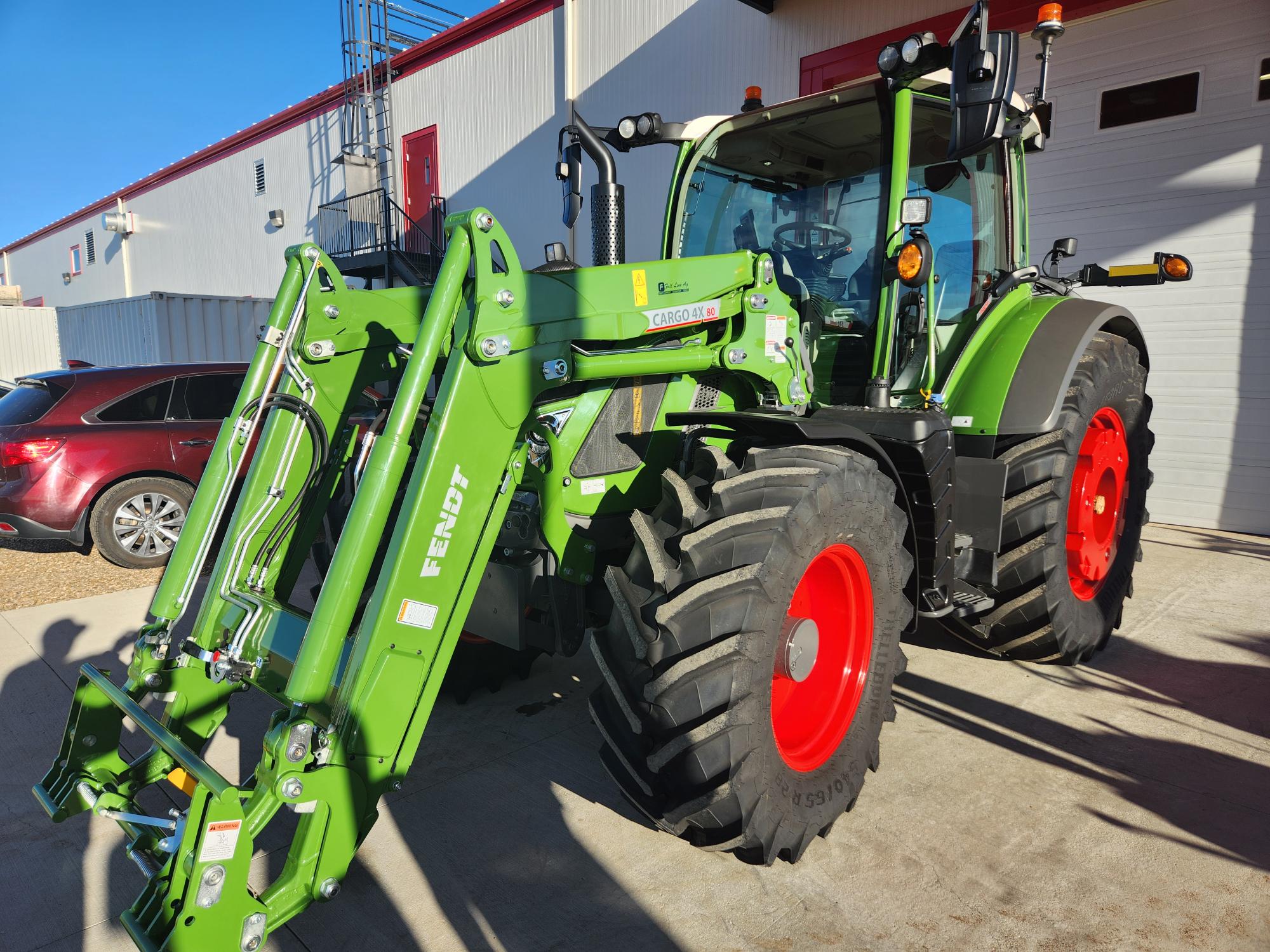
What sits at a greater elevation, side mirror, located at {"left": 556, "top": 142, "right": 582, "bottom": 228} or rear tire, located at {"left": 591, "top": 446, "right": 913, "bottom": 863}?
side mirror, located at {"left": 556, "top": 142, "right": 582, "bottom": 228}

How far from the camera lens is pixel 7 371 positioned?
2273 cm

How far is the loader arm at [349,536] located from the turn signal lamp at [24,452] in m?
4.64

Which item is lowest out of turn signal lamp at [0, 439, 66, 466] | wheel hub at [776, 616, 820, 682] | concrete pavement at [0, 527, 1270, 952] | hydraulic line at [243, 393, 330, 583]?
concrete pavement at [0, 527, 1270, 952]

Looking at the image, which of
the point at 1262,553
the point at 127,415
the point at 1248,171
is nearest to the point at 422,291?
the point at 127,415

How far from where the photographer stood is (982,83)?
8.52 ft

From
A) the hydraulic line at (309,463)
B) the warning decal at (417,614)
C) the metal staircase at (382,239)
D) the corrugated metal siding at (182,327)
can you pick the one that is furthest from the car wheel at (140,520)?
the corrugated metal siding at (182,327)

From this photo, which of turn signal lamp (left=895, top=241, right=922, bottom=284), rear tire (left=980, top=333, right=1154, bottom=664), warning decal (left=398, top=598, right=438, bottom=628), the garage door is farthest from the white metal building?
warning decal (left=398, top=598, right=438, bottom=628)

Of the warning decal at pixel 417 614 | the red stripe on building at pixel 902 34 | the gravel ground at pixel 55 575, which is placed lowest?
the gravel ground at pixel 55 575

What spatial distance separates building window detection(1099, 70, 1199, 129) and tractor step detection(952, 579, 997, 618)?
5854 mm

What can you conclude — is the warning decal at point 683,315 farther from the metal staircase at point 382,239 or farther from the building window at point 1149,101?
the metal staircase at point 382,239

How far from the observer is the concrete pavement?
94.1 inches

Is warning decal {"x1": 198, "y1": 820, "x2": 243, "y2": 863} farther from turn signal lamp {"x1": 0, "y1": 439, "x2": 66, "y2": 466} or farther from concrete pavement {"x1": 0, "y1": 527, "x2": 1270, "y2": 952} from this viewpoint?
turn signal lamp {"x1": 0, "y1": 439, "x2": 66, "y2": 466}

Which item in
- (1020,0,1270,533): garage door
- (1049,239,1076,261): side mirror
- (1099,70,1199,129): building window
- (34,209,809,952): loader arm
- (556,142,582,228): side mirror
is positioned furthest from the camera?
(1099,70,1199,129): building window

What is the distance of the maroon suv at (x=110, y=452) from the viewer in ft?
21.2
